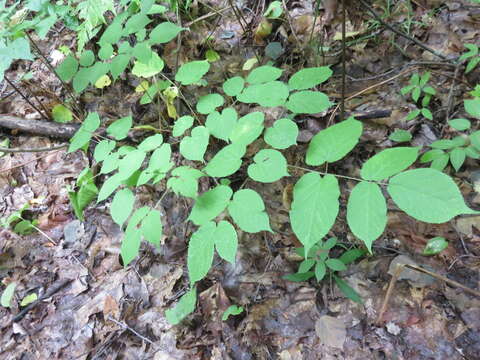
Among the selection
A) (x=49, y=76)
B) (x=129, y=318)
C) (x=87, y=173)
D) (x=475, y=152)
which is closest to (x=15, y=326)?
(x=129, y=318)

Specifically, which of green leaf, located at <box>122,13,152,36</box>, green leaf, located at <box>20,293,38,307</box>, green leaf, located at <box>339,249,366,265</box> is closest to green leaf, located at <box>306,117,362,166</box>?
green leaf, located at <box>339,249,366,265</box>

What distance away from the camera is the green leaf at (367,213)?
1.00 metres

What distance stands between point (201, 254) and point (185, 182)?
0.37 metres

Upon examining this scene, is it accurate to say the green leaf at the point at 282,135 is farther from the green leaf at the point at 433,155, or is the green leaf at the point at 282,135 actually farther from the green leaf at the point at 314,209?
the green leaf at the point at 433,155

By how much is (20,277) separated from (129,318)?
0.92 meters

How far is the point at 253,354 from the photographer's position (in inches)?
61.8

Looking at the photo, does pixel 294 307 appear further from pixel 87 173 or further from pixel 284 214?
pixel 87 173

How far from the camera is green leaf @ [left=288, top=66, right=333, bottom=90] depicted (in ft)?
5.16

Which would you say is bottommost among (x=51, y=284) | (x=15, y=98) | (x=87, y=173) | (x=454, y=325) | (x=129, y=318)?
(x=454, y=325)

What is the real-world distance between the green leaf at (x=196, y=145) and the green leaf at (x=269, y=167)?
0.96 feet

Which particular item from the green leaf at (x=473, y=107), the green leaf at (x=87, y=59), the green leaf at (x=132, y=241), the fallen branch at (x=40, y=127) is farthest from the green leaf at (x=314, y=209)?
the fallen branch at (x=40, y=127)

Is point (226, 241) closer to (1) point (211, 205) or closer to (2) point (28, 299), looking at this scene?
(1) point (211, 205)

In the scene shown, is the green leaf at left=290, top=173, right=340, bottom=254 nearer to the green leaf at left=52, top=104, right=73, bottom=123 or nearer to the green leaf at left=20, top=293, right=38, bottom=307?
the green leaf at left=20, top=293, right=38, bottom=307

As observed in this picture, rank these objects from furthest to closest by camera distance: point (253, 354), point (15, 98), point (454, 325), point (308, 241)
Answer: point (15, 98) < point (253, 354) < point (454, 325) < point (308, 241)
